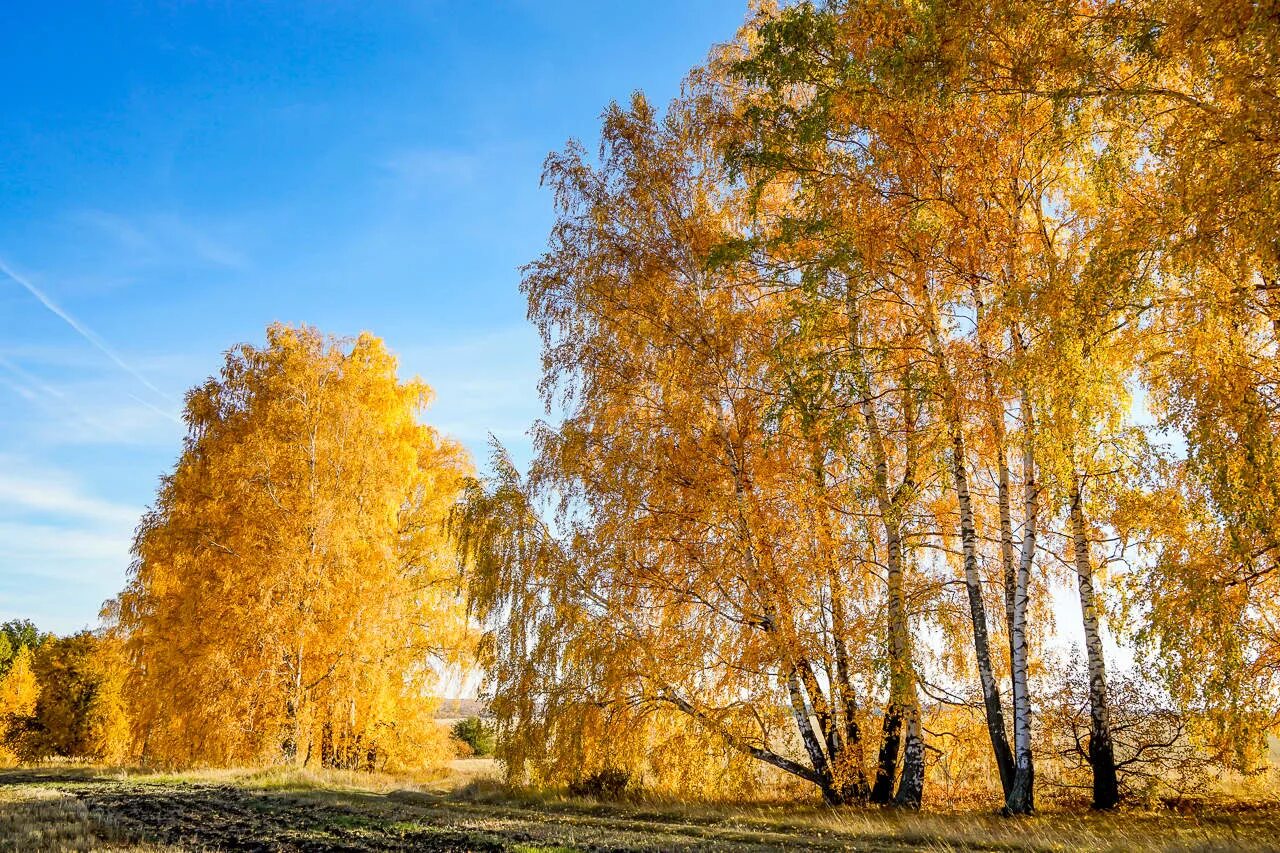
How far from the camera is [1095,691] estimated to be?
11188mm

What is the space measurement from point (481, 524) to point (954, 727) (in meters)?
9.29

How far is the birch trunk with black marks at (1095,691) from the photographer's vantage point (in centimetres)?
1105

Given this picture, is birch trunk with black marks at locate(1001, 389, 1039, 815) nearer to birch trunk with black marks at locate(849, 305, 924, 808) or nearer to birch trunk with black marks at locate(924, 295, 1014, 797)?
birch trunk with black marks at locate(924, 295, 1014, 797)

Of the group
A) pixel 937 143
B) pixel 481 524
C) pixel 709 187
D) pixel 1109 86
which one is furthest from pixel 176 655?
pixel 1109 86

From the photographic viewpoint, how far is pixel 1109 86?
9266 mm

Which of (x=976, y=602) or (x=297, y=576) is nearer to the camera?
(x=976, y=602)

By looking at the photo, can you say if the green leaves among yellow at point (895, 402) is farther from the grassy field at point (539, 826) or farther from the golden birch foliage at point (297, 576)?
the golden birch foliage at point (297, 576)

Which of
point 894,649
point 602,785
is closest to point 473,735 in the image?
point 602,785

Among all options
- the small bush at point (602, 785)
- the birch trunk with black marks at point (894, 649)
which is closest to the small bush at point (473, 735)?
the small bush at point (602, 785)

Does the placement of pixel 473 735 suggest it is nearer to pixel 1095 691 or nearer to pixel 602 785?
pixel 602 785

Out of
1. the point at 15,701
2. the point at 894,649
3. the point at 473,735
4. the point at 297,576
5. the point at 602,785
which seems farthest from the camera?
the point at 15,701

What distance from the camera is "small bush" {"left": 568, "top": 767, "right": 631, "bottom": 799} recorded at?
53.0 ft

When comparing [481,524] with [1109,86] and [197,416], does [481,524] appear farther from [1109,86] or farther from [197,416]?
[197,416]

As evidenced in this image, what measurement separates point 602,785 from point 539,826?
5496mm
